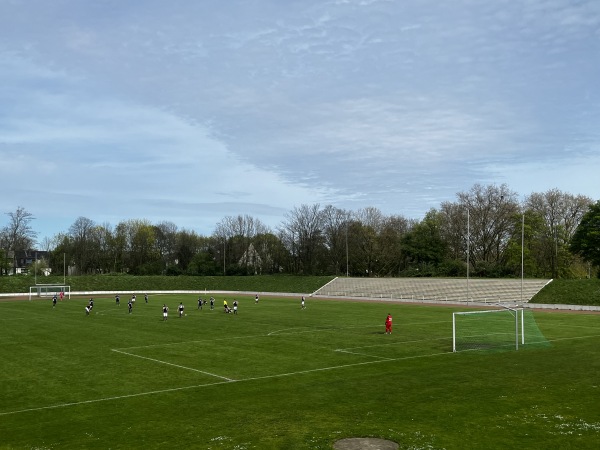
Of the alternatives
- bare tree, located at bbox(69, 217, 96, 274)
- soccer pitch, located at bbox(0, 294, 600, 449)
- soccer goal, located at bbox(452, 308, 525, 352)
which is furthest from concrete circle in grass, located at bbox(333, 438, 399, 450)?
bare tree, located at bbox(69, 217, 96, 274)

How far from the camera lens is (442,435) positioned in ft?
47.6

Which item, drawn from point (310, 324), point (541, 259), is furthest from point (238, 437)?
point (541, 259)

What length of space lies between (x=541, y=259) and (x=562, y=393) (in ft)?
270

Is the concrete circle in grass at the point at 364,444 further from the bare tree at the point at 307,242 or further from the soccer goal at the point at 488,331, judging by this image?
the bare tree at the point at 307,242

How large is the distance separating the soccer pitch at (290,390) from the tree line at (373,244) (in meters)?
41.6

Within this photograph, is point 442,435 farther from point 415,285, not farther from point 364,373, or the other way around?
point 415,285

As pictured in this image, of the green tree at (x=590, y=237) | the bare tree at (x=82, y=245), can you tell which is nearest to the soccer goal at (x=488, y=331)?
the green tree at (x=590, y=237)

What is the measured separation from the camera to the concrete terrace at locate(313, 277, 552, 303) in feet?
251

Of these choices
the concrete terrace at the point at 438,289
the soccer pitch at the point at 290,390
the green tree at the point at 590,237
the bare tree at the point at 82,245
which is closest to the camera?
the soccer pitch at the point at 290,390

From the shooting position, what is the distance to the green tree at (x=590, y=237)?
3135 inches

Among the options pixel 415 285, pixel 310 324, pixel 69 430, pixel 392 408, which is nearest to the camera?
pixel 69 430

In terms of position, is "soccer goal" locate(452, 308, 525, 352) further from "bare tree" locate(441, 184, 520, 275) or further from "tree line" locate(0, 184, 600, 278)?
"bare tree" locate(441, 184, 520, 275)

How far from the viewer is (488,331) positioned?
39000mm

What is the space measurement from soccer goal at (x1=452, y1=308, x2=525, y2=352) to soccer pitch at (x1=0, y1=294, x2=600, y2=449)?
106 centimetres
